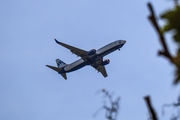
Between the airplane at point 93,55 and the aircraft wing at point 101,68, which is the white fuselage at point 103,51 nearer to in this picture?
the airplane at point 93,55

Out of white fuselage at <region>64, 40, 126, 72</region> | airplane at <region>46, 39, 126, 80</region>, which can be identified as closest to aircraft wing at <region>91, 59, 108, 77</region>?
airplane at <region>46, 39, 126, 80</region>

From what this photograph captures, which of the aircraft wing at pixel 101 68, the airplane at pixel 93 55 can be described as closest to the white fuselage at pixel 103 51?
the airplane at pixel 93 55

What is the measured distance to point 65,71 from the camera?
9975 centimetres

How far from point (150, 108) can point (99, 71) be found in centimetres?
9840

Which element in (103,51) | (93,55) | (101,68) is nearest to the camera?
(103,51)

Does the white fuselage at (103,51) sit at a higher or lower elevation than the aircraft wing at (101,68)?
lower

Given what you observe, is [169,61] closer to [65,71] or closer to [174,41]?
[174,41]

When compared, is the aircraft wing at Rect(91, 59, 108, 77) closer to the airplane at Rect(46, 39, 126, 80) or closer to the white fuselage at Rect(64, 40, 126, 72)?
the airplane at Rect(46, 39, 126, 80)

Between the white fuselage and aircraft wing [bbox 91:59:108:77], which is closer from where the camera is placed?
the white fuselage

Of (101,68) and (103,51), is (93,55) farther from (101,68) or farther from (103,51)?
(101,68)

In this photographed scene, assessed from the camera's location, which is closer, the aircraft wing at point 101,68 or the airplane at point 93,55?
the airplane at point 93,55

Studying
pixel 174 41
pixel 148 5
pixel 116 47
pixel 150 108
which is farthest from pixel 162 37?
pixel 116 47

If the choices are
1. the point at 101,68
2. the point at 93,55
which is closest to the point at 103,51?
the point at 93,55

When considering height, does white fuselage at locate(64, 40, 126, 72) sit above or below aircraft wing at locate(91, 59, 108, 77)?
below
